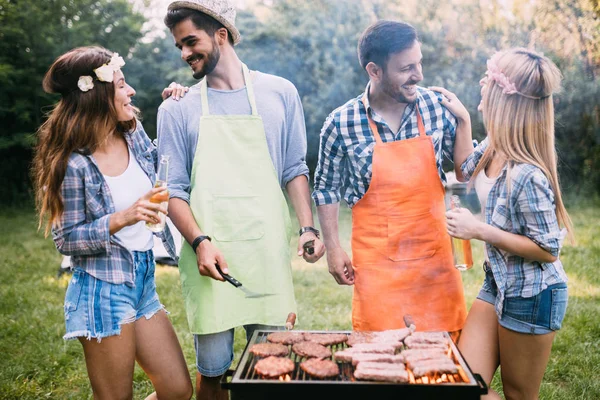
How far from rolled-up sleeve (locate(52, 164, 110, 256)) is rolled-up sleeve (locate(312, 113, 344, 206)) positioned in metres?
1.15

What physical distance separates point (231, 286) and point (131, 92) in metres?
1.10

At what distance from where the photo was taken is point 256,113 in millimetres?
2975

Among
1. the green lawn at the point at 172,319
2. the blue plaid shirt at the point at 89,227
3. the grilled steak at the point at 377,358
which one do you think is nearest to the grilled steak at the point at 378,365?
the grilled steak at the point at 377,358

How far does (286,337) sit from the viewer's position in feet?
8.70

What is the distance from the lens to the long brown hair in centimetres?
262

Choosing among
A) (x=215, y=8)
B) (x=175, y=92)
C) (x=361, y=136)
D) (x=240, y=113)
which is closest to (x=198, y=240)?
(x=240, y=113)

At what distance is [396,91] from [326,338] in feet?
4.25

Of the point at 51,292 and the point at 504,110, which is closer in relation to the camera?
the point at 504,110

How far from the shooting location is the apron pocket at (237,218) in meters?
2.90

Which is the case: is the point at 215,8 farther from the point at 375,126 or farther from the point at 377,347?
the point at 377,347

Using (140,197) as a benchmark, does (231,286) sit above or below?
below

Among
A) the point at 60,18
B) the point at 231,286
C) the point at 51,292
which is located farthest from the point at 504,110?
the point at 60,18

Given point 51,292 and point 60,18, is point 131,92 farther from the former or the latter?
point 60,18

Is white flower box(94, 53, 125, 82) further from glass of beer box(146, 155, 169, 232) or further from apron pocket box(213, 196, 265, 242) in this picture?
apron pocket box(213, 196, 265, 242)
